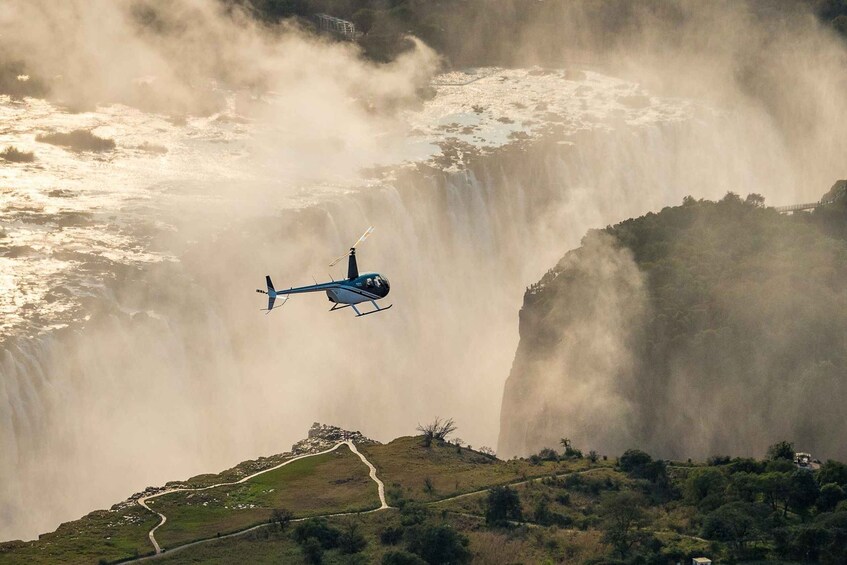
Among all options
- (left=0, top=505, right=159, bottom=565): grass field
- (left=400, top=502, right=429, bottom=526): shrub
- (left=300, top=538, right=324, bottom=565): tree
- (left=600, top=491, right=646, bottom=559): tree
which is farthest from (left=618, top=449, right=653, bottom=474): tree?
(left=0, top=505, right=159, bottom=565): grass field

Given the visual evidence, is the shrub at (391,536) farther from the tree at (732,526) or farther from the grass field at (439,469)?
the tree at (732,526)

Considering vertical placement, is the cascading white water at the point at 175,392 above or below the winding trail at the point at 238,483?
above

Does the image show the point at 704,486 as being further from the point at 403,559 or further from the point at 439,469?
the point at 403,559

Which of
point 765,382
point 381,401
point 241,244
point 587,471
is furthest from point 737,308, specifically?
point 241,244

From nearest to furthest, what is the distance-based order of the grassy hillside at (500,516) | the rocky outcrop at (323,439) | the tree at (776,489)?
→ the grassy hillside at (500,516)
the tree at (776,489)
the rocky outcrop at (323,439)

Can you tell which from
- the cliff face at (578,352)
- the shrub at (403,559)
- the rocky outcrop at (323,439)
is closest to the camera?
the shrub at (403,559)

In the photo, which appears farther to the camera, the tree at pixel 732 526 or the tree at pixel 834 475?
the tree at pixel 834 475

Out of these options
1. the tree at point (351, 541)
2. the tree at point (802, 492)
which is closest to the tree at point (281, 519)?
the tree at point (351, 541)

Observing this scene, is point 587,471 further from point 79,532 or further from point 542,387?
point 79,532
